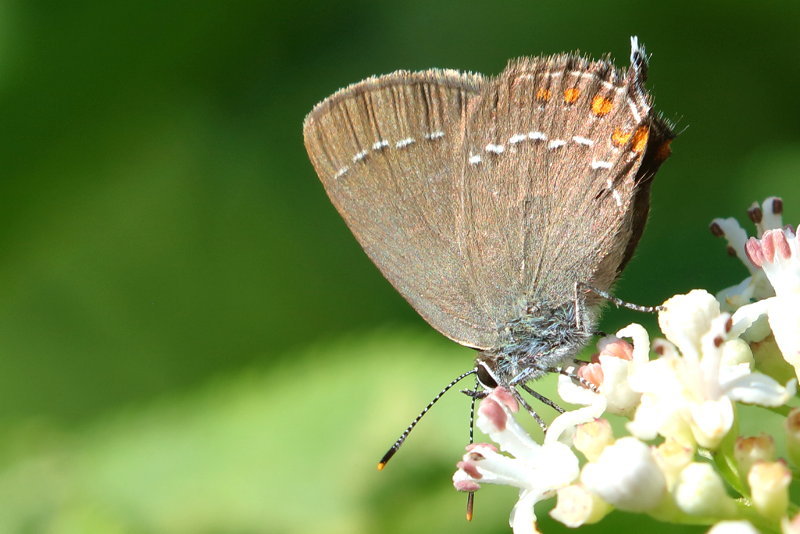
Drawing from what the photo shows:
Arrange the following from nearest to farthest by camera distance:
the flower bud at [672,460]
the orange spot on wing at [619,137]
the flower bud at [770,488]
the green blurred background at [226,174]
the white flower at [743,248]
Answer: the flower bud at [770,488], the flower bud at [672,460], the white flower at [743,248], the orange spot on wing at [619,137], the green blurred background at [226,174]

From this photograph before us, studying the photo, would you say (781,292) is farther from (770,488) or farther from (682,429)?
(770,488)

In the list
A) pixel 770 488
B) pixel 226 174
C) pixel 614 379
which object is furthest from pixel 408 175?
pixel 226 174

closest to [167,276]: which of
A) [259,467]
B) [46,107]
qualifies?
[46,107]

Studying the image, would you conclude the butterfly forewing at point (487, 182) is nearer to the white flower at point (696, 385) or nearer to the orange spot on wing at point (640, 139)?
the orange spot on wing at point (640, 139)

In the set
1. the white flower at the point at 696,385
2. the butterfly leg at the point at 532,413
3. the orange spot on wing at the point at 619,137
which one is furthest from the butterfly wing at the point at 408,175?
the white flower at the point at 696,385

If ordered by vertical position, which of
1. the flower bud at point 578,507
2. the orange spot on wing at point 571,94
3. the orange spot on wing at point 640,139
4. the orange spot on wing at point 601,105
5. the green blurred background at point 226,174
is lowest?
the flower bud at point 578,507

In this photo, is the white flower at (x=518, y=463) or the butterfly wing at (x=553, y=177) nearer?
the white flower at (x=518, y=463)

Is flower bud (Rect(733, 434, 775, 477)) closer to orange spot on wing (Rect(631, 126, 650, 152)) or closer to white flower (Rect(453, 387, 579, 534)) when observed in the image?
white flower (Rect(453, 387, 579, 534))

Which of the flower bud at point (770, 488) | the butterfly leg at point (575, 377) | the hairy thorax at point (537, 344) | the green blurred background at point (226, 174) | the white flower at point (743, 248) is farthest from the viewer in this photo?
the green blurred background at point (226, 174)
